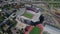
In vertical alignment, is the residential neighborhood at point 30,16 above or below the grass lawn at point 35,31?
above

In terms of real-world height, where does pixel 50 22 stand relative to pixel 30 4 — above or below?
below

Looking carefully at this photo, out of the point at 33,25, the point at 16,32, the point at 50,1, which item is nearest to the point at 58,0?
the point at 50,1

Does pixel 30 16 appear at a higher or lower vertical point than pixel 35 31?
higher

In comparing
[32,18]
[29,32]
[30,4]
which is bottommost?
[29,32]

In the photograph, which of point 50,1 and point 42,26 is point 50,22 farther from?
point 50,1

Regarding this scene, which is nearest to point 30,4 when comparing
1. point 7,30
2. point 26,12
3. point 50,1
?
point 26,12

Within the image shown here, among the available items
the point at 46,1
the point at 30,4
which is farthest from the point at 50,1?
the point at 30,4

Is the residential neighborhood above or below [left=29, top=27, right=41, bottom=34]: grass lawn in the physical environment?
above

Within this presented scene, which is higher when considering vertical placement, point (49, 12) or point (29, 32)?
point (49, 12)

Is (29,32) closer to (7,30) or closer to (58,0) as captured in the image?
(7,30)

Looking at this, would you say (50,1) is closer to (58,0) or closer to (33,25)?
(58,0)
